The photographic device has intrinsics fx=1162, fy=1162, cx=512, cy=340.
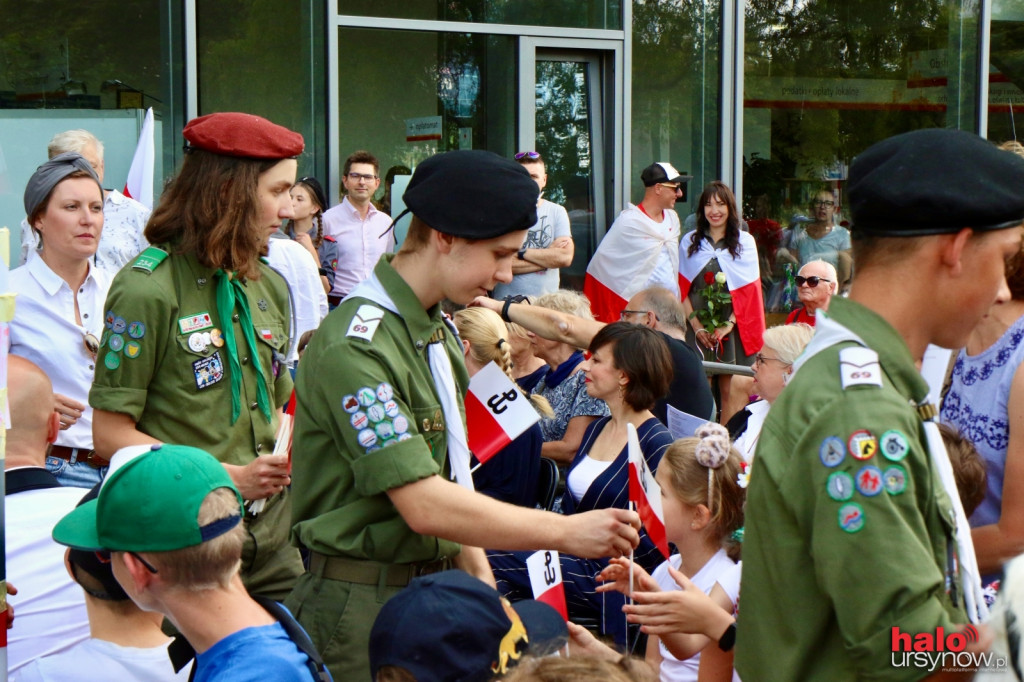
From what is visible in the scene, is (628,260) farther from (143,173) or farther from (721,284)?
(143,173)

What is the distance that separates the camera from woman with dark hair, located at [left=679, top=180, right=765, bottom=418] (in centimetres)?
1008

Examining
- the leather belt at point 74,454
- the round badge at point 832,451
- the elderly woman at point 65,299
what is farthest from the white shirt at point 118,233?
the round badge at point 832,451

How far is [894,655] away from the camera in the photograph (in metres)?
1.74

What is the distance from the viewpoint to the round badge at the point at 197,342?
10.8 ft

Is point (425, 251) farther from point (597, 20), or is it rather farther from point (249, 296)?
point (597, 20)

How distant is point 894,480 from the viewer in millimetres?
1736

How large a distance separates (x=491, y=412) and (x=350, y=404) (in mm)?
717

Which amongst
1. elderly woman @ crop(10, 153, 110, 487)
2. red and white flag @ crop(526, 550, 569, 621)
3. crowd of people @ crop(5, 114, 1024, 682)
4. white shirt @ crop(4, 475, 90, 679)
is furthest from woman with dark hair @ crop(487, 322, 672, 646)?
white shirt @ crop(4, 475, 90, 679)

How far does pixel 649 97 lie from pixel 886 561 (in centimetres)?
1013

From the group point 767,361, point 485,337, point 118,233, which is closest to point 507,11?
point 118,233

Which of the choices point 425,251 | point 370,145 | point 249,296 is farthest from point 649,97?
point 425,251

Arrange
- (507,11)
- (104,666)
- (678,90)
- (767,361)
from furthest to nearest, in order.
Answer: (678,90)
(507,11)
(767,361)
(104,666)

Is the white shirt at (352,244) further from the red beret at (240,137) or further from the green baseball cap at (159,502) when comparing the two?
the green baseball cap at (159,502)

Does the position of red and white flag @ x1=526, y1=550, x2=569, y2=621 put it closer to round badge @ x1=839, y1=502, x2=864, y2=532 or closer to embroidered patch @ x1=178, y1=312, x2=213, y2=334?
embroidered patch @ x1=178, y1=312, x2=213, y2=334
